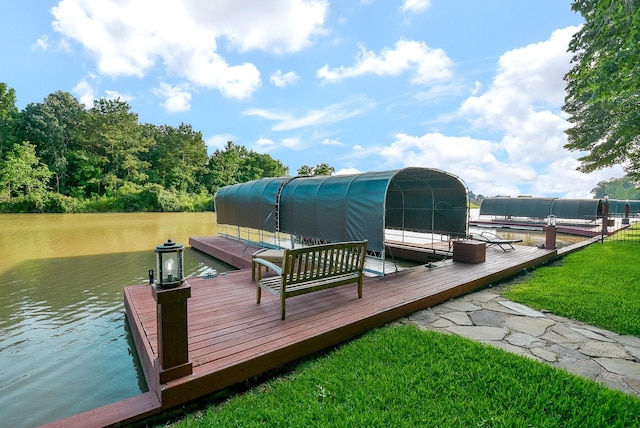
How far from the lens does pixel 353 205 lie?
6.55 m

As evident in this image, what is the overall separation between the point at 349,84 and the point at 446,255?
7.00m

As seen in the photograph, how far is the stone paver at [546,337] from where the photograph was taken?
110 inches

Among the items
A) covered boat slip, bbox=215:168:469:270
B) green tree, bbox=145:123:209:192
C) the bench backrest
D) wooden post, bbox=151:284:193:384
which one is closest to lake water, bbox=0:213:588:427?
wooden post, bbox=151:284:193:384

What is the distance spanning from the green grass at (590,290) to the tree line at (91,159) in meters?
36.4

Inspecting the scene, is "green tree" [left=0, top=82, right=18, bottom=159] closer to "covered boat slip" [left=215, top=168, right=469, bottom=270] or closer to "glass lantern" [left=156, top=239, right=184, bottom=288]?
"covered boat slip" [left=215, top=168, right=469, bottom=270]

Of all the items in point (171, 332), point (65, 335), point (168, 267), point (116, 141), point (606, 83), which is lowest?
point (65, 335)

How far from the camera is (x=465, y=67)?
27.0 feet

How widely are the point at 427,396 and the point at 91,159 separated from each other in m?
44.8

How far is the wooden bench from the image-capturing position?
372 centimetres

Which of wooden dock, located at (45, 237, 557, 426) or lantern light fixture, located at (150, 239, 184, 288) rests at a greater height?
lantern light fixture, located at (150, 239, 184, 288)

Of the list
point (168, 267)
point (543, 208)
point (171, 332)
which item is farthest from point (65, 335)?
point (543, 208)

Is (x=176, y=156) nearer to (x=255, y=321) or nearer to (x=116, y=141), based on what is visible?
(x=116, y=141)

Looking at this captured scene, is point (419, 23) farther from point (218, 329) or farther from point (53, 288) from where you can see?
point (53, 288)

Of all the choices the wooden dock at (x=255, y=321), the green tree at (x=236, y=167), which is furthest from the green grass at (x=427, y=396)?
the green tree at (x=236, y=167)
